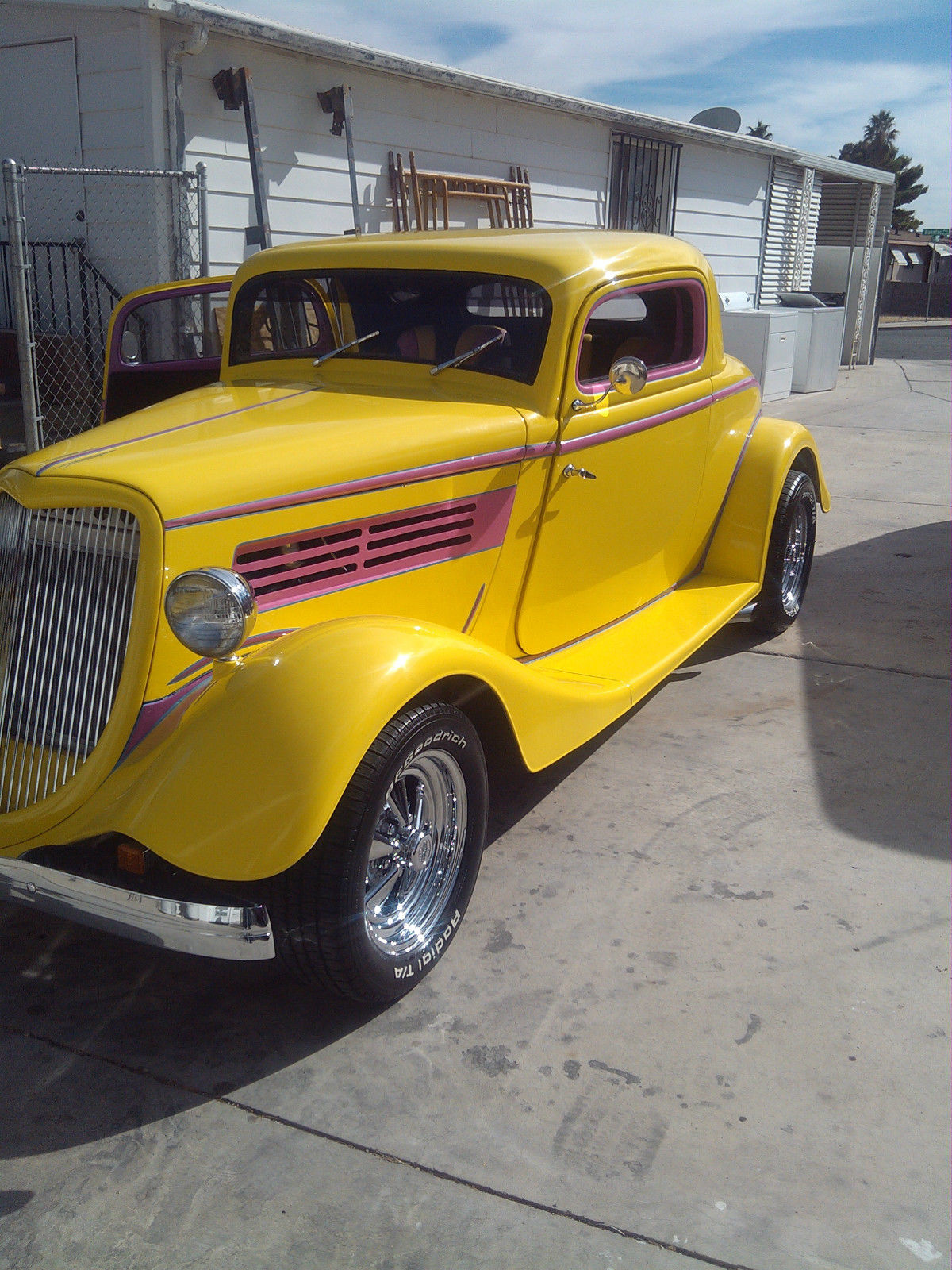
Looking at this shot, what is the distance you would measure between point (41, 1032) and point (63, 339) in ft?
20.1

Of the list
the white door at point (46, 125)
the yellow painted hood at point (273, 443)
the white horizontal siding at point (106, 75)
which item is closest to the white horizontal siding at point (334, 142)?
the white horizontal siding at point (106, 75)

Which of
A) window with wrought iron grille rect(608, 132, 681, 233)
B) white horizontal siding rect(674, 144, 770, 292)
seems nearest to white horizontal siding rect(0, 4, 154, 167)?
window with wrought iron grille rect(608, 132, 681, 233)

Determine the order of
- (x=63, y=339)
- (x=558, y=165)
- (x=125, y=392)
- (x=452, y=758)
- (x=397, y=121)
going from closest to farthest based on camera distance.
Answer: (x=452, y=758), (x=125, y=392), (x=63, y=339), (x=397, y=121), (x=558, y=165)

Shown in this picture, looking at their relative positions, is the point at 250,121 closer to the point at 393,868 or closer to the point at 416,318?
the point at 416,318

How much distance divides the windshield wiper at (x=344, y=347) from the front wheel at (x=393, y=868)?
1.53m

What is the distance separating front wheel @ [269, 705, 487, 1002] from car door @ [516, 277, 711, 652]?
34.7 inches

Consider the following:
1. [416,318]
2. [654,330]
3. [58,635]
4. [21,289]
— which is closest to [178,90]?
[21,289]

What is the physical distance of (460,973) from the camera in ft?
8.95

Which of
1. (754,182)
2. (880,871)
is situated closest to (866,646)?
(880,871)

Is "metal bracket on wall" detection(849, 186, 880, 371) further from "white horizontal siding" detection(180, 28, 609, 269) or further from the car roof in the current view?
the car roof

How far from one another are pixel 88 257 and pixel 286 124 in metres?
1.76

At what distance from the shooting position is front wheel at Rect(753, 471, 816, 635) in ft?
15.9

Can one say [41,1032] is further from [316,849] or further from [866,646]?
[866,646]

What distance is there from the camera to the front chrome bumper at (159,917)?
2.14 metres
